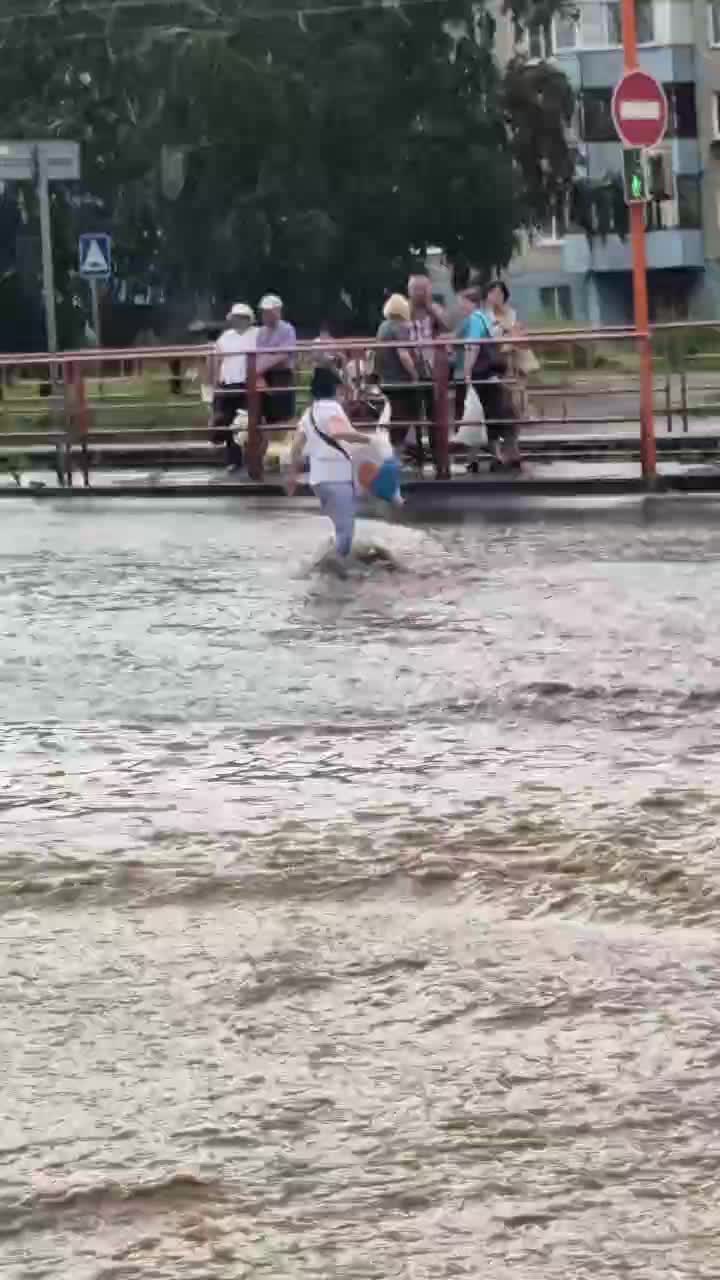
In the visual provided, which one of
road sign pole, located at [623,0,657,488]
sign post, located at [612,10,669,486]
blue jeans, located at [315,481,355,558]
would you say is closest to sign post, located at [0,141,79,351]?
road sign pole, located at [623,0,657,488]

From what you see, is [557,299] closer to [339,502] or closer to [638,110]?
[638,110]

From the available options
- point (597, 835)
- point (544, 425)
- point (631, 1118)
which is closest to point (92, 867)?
point (597, 835)

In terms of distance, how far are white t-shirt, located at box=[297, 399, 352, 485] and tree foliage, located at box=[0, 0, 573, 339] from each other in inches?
1660

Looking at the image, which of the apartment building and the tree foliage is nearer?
the tree foliage

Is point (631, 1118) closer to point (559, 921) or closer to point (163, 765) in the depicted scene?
point (559, 921)

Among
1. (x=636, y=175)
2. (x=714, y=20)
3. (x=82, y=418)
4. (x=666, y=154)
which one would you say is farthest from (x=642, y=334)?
(x=666, y=154)

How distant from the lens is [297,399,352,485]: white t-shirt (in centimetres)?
1523

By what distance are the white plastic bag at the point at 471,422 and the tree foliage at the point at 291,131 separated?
3561cm

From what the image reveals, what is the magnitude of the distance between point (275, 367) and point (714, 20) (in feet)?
179

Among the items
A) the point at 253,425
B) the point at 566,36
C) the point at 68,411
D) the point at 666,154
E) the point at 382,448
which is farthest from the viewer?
the point at 666,154

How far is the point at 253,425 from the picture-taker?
2305 centimetres

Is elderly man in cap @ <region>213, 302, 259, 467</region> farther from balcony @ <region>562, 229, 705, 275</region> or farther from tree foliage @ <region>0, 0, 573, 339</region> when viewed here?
balcony @ <region>562, 229, 705, 275</region>

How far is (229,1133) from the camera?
5047 mm

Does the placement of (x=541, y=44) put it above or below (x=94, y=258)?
above
